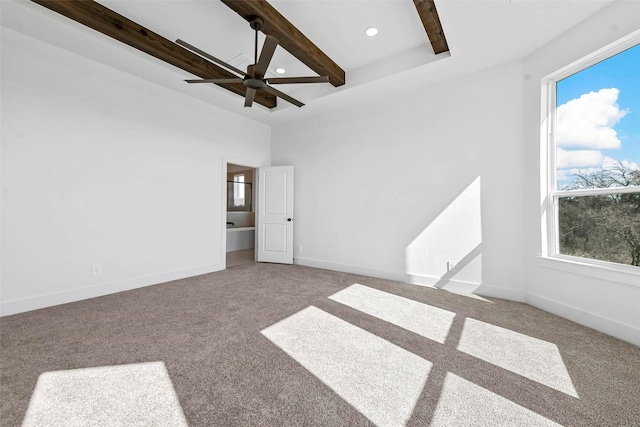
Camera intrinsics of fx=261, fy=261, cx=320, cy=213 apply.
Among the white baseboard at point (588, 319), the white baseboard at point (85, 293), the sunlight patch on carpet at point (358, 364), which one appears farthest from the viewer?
the white baseboard at point (85, 293)

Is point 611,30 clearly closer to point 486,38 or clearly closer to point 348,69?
point 486,38

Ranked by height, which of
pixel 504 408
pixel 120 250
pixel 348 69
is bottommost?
pixel 504 408

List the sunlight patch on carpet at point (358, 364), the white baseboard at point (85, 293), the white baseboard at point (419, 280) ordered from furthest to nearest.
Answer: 1. the white baseboard at point (419, 280)
2. the white baseboard at point (85, 293)
3. the sunlight patch on carpet at point (358, 364)

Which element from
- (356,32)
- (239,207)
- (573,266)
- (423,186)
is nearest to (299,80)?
(356,32)

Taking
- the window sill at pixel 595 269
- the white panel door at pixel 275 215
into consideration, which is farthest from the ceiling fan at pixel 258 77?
the window sill at pixel 595 269

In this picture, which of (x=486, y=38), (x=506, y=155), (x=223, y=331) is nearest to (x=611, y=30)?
(x=486, y=38)

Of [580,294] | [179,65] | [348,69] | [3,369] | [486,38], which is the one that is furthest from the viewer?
[348,69]

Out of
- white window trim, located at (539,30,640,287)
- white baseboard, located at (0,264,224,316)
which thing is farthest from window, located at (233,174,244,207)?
white window trim, located at (539,30,640,287)

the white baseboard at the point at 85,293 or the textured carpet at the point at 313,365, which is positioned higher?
the white baseboard at the point at 85,293

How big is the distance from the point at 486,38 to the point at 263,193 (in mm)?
4100

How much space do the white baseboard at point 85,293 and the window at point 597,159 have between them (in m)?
4.79

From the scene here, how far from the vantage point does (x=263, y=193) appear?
5.28 metres

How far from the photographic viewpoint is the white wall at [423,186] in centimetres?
310

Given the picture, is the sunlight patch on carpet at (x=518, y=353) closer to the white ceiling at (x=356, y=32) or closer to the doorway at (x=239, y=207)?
the white ceiling at (x=356, y=32)
